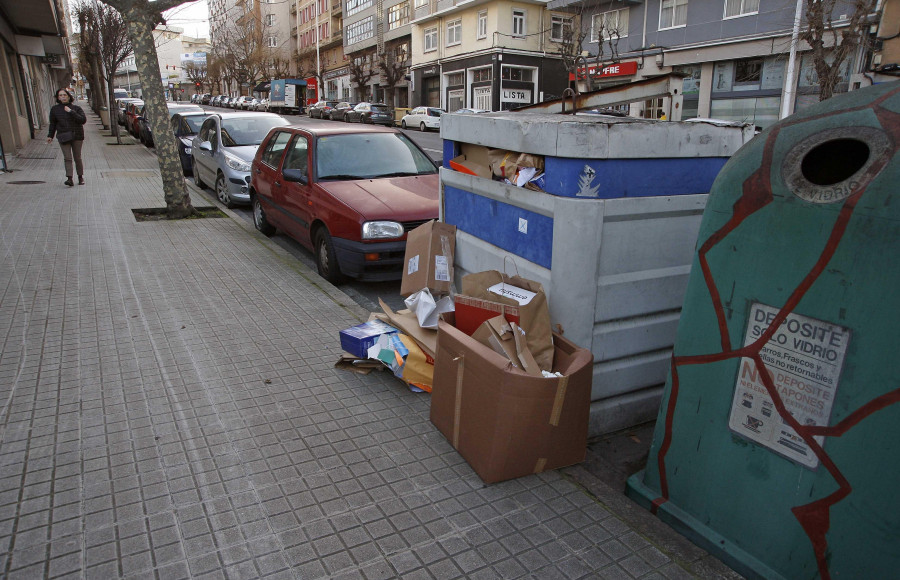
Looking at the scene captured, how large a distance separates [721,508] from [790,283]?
1012mm

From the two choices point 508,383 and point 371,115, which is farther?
point 371,115

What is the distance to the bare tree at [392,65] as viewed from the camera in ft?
175

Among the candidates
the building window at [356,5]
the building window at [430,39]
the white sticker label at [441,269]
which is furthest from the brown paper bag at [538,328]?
the building window at [356,5]

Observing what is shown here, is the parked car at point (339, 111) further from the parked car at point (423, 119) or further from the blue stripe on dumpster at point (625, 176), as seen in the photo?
the blue stripe on dumpster at point (625, 176)

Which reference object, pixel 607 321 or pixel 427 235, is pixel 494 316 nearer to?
pixel 607 321

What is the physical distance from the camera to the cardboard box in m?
4.47

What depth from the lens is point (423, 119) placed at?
39656 mm

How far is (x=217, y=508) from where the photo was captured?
111 inches

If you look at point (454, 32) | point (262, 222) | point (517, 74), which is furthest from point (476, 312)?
point (454, 32)

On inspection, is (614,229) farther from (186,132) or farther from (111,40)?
(111,40)

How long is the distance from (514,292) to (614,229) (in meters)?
0.65

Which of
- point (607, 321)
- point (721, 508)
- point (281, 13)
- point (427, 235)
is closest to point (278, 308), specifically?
point (427, 235)

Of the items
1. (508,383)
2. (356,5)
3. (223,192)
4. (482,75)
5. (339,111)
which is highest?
(356,5)

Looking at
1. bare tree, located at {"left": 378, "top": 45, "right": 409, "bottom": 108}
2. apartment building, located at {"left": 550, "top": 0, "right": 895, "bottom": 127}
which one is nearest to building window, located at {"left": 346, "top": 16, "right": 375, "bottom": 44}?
bare tree, located at {"left": 378, "top": 45, "right": 409, "bottom": 108}
